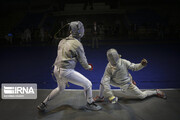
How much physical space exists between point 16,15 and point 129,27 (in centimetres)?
1287

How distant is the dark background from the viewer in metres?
5.73

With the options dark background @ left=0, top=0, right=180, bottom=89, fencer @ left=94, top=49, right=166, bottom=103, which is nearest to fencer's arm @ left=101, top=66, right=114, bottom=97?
fencer @ left=94, top=49, right=166, bottom=103

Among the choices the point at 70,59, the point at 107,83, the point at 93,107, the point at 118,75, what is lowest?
the point at 93,107

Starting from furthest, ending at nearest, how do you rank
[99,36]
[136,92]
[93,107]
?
[99,36], [136,92], [93,107]

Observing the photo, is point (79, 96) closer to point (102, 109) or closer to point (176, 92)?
point (102, 109)

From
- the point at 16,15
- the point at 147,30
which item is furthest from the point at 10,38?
the point at 147,30

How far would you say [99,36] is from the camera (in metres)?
10.4

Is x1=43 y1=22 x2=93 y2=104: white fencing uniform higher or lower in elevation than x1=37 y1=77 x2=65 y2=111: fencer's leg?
higher

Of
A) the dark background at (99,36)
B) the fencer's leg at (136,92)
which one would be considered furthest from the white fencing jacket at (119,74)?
the dark background at (99,36)

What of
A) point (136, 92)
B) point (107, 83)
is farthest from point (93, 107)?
point (136, 92)

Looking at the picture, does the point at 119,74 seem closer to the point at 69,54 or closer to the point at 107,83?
the point at 107,83

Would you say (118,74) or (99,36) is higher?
(99,36)

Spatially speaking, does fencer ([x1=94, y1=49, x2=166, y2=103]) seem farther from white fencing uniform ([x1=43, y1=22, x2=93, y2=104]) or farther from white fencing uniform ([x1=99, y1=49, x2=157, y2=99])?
white fencing uniform ([x1=43, y1=22, x2=93, y2=104])

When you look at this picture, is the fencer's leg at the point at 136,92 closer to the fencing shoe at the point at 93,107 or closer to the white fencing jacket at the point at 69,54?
the fencing shoe at the point at 93,107
